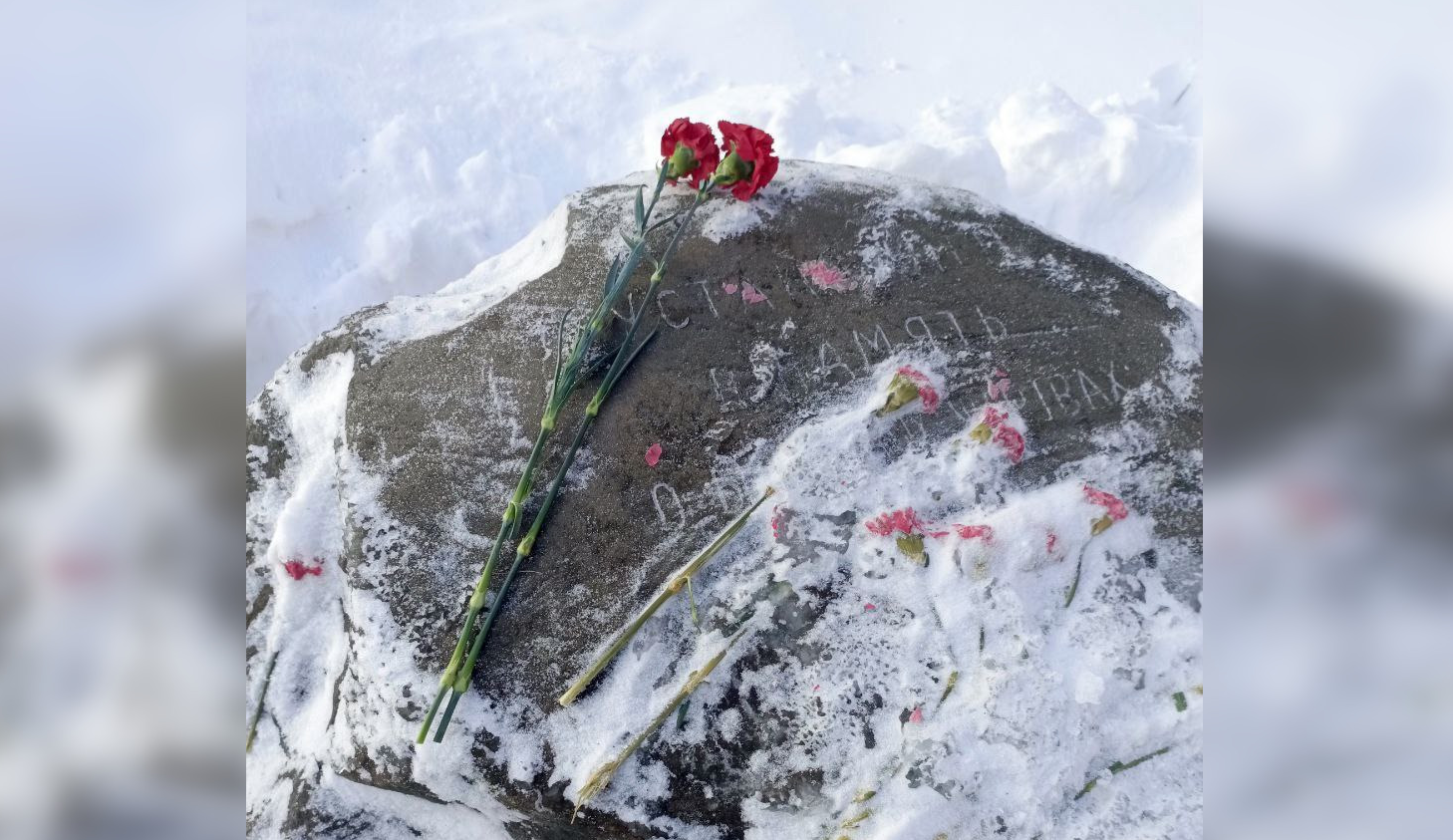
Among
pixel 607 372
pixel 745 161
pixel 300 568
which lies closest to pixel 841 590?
pixel 607 372

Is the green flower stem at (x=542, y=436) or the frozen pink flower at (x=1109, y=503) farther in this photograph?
the frozen pink flower at (x=1109, y=503)

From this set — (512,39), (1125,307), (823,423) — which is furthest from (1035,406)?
(512,39)

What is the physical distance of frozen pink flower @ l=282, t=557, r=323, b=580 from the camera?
2.54 m

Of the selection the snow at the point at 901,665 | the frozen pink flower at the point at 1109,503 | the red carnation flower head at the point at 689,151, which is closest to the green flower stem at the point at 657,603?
the snow at the point at 901,665

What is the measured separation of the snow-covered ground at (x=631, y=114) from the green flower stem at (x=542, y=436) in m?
1.36

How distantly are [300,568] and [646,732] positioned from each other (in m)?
1.04

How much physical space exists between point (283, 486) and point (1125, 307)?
2.24m

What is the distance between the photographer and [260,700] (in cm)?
251

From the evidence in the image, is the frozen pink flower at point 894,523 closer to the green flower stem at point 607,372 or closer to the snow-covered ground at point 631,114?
the green flower stem at point 607,372

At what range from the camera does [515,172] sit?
3.81 metres

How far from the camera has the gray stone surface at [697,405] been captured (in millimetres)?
2236

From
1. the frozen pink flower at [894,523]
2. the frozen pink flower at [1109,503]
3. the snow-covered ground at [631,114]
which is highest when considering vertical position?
the snow-covered ground at [631,114]

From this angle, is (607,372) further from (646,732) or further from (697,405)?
(646,732)
